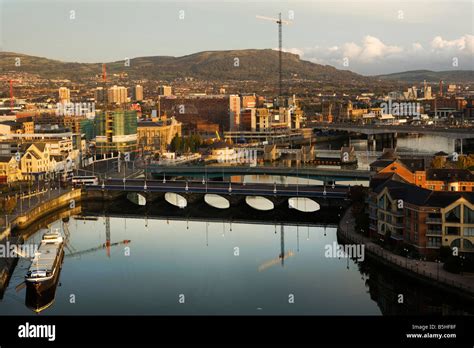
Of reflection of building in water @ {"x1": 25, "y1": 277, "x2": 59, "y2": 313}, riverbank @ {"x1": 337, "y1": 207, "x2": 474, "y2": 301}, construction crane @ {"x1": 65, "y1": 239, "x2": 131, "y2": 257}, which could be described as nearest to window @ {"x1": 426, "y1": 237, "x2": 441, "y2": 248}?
riverbank @ {"x1": 337, "y1": 207, "x2": 474, "y2": 301}

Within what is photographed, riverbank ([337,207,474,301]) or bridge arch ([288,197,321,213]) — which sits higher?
riverbank ([337,207,474,301])

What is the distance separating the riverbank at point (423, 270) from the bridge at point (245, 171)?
9194mm

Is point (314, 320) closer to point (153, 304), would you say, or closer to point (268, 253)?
point (153, 304)

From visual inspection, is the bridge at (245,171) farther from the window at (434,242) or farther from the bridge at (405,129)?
the bridge at (405,129)

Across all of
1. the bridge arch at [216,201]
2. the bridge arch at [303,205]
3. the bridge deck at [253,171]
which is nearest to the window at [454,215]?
the bridge arch at [303,205]

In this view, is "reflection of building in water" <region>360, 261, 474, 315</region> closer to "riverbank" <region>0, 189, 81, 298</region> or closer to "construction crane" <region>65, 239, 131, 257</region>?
"construction crane" <region>65, 239, 131, 257</region>

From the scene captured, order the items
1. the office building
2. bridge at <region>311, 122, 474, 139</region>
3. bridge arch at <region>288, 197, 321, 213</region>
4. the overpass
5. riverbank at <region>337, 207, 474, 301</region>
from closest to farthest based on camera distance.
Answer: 1. riverbank at <region>337, 207, 474, 301</region>
2. the overpass
3. bridge arch at <region>288, 197, 321, 213</region>
4. the office building
5. bridge at <region>311, 122, 474, 139</region>

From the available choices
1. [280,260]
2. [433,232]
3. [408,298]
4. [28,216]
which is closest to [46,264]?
[280,260]

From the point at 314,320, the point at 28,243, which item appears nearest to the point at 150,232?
the point at 28,243

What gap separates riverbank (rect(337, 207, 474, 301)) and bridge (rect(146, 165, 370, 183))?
30.2ft

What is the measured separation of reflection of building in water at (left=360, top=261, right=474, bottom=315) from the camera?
11.3m

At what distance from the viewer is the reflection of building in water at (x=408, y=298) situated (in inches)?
446

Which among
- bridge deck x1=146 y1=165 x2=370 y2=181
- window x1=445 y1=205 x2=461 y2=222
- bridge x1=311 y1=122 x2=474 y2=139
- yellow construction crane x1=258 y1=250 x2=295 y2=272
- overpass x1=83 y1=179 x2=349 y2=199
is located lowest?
yellow construction crane x1=258 y1=250 x2=295 y2=272

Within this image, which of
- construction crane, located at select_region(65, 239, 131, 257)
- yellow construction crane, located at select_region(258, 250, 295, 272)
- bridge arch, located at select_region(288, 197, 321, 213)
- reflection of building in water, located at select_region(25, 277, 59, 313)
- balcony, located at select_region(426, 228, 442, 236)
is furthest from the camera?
bridge arch, located at select_region(288, 197, 321, 213)
